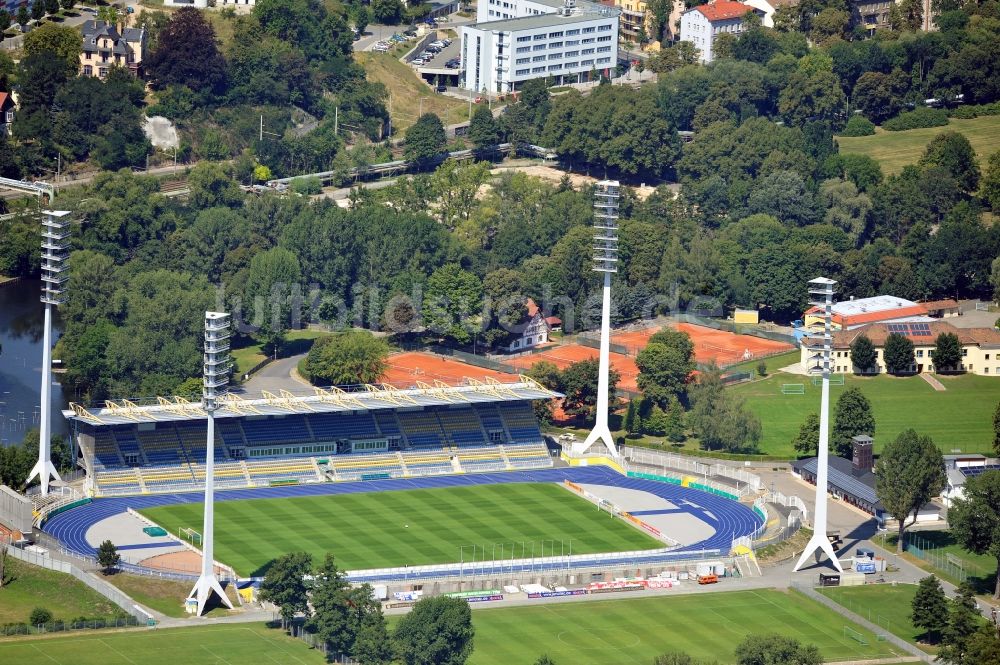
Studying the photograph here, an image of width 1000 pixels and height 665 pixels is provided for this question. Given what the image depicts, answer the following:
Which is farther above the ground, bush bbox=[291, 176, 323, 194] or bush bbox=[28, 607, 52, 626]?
bush bbox=[291, 176, 323, 194]

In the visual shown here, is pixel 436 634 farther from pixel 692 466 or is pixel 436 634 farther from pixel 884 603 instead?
pixel 692 466

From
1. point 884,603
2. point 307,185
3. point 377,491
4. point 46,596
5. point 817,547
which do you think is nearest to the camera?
point 46,596

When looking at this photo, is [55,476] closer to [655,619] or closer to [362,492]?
[362,492]

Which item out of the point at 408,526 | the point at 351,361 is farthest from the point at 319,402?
the point at 351,361

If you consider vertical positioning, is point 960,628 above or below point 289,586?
below

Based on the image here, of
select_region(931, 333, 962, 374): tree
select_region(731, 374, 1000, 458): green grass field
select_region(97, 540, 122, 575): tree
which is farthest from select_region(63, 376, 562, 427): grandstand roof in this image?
select_region(931, 333, 962, 374): tree

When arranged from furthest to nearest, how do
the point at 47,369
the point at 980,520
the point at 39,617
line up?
1. the point at 47,369
2. the point at 980,520
3. the point at 39,617

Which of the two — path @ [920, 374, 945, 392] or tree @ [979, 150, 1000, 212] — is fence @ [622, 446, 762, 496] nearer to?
path @ [920, 374, 945, 392]
